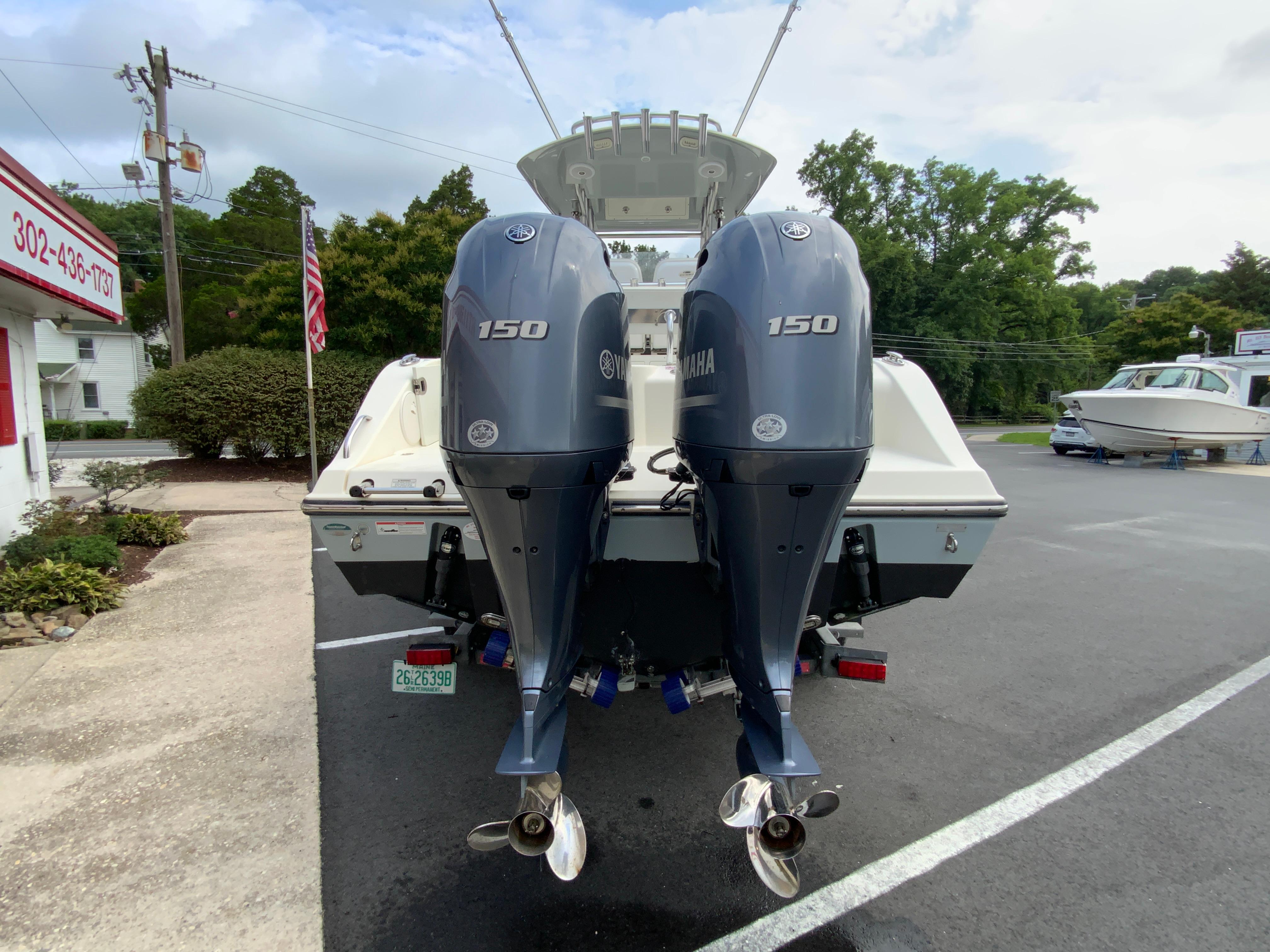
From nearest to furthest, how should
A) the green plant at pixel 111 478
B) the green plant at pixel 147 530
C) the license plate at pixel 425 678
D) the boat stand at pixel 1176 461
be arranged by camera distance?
1. the license plate at pixel 425 678
2. the green plant at pixel 147 530
3. the green plant at pixel 111 478
4. the boat stand at pixel 1176 461

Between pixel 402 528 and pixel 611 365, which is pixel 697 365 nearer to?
pixel 611 365

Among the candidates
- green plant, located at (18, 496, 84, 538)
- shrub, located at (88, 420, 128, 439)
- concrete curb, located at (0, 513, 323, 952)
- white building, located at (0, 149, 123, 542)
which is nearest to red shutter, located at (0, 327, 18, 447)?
white building, located at (0, 149, 123, 542)

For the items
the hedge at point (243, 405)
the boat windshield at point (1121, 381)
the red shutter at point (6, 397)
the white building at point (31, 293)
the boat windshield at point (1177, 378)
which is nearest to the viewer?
the white building at point (31, 293)

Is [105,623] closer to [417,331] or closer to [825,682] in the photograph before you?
[825,682]

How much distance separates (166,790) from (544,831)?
1.97m

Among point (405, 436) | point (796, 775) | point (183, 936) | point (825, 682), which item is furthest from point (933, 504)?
point (183, 936)

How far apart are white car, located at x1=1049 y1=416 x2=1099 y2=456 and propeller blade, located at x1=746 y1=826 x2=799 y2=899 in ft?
64.0

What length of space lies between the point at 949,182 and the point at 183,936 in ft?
139

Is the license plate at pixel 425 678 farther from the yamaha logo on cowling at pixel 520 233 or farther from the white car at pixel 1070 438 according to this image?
the white car at pixel 1070 438

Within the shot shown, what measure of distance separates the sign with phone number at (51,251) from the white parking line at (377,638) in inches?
135

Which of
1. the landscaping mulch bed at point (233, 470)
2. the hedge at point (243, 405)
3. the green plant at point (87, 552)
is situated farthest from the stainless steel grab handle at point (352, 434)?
the landscaping mulch bed at point (233, 470)

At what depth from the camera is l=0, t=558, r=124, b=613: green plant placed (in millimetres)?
4664

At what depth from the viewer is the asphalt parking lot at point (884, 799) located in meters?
2.11

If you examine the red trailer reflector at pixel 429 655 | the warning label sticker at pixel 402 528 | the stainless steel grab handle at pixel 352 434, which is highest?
the stainless steel grab handle at pixel 352 434
